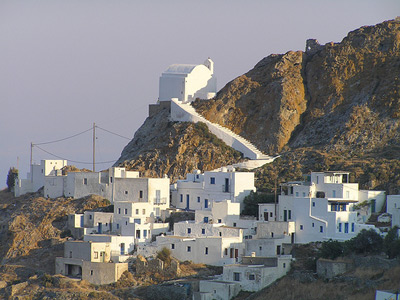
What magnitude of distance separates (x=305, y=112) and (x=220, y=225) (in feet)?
70.0

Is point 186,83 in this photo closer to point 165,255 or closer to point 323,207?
point 165,255

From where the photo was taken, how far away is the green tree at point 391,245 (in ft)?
179

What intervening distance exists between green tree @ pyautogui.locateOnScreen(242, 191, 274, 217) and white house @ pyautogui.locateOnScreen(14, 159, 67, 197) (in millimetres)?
16305

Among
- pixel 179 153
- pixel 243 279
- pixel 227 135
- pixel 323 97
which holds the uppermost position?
pixel 323 97

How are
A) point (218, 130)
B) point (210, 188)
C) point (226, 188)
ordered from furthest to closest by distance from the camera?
point (218, 130) < point (210, 188) < point (226, 188)

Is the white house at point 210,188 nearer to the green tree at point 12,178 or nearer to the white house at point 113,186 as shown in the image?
the white house at point 113,186

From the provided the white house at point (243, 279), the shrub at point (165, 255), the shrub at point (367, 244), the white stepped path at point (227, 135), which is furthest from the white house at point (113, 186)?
the shrub at point (367, 244)

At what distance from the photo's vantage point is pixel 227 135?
3115 inches

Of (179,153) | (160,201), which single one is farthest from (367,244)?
(179,153)

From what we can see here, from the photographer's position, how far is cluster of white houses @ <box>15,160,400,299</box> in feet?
193

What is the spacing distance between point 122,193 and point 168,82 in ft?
57.1

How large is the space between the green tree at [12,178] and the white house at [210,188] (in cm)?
1547

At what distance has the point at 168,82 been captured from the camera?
84562mm

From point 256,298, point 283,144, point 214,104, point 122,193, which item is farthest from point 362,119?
point 256,298
